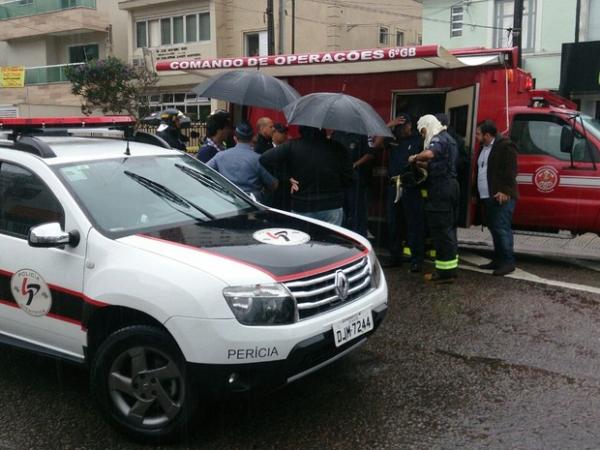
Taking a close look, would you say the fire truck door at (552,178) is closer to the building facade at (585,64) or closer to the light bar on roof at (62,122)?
the light bar on roof at (62,122)

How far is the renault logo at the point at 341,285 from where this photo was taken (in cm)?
355

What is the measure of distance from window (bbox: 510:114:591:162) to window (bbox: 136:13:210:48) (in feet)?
73.6

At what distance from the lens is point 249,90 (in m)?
7.08

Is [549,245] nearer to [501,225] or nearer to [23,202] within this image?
[501,225]

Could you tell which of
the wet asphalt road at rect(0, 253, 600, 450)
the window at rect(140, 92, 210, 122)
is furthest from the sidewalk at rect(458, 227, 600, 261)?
the window at rect(140, 92, 210, 122)

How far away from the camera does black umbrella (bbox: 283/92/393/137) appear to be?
5602 mm

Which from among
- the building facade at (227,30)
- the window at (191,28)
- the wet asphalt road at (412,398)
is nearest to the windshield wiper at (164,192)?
the wet asphalt road at (412,398)

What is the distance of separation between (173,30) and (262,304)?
28.0m

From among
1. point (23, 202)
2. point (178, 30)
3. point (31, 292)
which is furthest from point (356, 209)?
point (178, 30)

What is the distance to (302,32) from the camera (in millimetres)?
27266

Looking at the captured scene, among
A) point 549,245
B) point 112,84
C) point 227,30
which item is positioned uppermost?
point 227,30

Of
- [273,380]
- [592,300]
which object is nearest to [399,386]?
[273,380]

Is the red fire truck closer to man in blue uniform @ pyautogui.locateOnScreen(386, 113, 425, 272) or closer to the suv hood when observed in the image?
man in blue uniform @ pyautogui.locateOnScreen(386, 113, 425, 272)

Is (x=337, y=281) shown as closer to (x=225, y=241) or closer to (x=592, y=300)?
(x=225, y=241)
